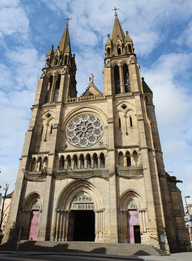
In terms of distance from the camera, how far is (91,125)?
78.9 feet

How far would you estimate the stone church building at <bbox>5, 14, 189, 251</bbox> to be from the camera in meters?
17.8

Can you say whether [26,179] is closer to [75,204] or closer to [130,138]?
[75,204]

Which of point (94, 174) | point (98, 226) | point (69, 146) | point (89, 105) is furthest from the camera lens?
A: point (89, 105)

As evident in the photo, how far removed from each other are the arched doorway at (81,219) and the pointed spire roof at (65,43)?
78.6ft

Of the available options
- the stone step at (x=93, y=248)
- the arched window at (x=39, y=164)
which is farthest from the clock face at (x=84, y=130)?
the stone step at (x=93, y=248)

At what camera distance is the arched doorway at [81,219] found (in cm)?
1962

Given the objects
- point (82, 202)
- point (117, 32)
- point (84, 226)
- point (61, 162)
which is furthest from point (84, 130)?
point (117, 32)

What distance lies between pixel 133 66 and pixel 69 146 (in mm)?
14078

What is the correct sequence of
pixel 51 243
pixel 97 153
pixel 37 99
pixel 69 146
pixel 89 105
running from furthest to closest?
1. pixel 37 99
2. pixel 89 105
3. pixel 69 146
4. pixel 97 153
5. pixel 51 243

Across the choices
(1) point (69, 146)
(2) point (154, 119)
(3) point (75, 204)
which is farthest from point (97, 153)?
(2) point (154, 119)

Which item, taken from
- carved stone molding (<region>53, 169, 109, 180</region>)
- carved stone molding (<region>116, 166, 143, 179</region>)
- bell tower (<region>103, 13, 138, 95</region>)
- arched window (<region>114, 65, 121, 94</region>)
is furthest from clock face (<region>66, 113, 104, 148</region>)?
arched window (<region>114, 65, 121, 94</region>)

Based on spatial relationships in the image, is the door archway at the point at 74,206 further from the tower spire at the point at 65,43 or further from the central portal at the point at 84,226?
the tower spire at the point at 65,43

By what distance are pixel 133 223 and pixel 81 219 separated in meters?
8.29

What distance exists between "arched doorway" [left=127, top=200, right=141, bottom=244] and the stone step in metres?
2.66
